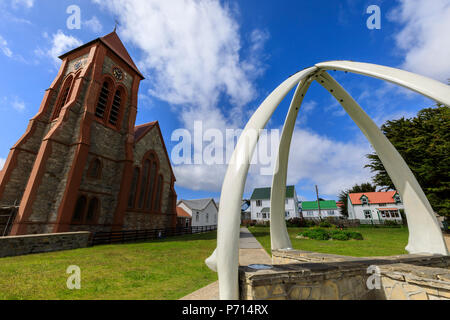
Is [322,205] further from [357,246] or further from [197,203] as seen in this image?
[357,246]

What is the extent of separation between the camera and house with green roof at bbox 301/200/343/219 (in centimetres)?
4961

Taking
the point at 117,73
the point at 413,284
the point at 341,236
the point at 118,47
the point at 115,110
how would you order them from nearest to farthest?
1. the point at 413,284
2. the point at 341,236
3. the point at 115,110
4. the point at 117,73
5. the point at 118,47

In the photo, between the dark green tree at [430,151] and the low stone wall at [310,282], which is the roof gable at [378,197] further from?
the low stone wall at [310,282]

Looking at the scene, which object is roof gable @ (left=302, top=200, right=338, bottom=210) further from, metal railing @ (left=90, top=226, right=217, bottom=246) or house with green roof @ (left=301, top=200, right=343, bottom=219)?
metal railing @ (left=90, top=226, right=217, bottom=246)

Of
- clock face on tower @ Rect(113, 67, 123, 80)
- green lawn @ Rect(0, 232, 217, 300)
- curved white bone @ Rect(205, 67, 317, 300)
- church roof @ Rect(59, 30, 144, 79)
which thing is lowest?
green lawn @ Rect(0, 232, 217, 300)

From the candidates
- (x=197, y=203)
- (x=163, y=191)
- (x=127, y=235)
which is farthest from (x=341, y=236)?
(x=197, y=203)

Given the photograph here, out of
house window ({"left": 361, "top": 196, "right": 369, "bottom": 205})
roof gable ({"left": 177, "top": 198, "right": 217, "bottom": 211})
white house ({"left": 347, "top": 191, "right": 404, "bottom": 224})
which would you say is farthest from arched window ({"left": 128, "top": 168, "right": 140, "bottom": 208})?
house window ({"left": 361, "top": 196, "right": 369, "bottom": 205})

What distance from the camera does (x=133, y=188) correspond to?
19.3m

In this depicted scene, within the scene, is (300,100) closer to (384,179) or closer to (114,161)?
(114,161)

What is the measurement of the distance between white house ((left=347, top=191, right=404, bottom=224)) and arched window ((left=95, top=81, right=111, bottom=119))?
48524 mm

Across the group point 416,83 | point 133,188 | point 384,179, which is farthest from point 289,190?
point 416,83

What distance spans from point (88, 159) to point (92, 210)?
4.38m

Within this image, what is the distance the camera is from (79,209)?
14648 millimetres
